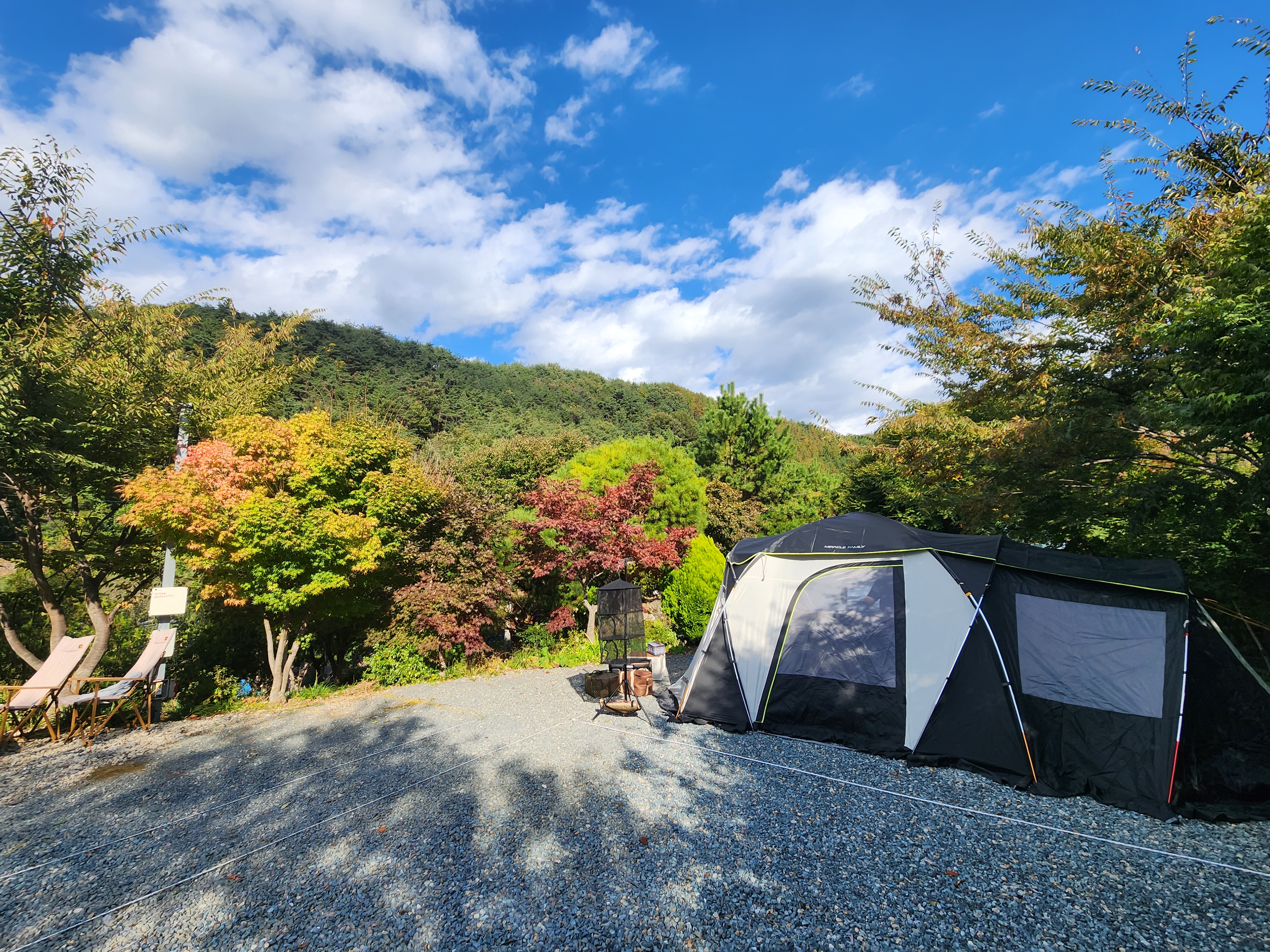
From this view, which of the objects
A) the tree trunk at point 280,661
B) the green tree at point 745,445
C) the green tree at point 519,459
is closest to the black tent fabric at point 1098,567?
the tree trunk at point 280,661

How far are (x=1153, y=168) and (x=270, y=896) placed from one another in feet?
33.2

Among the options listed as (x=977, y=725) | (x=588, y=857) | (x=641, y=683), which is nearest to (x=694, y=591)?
(x=641, y=683)

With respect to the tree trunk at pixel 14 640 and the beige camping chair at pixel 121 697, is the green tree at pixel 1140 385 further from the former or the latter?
the tree trunk at pixel 14 640

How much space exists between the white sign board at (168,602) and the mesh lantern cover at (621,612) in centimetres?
501

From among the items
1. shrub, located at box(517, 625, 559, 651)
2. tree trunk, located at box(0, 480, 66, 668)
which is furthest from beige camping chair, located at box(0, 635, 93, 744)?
shrub, located at box(517, 625, 559, 651)

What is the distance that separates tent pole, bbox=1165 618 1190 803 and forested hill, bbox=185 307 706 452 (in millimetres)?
26094

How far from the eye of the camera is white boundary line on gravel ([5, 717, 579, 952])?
2.50m

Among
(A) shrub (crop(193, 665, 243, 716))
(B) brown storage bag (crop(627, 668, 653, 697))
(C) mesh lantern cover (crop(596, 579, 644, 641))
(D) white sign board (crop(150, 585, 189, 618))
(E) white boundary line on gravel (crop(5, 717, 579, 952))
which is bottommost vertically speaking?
(A) shrub (crop(193, 665, 243, 716))

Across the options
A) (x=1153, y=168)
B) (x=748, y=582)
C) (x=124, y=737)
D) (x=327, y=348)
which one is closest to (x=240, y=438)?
(x=124, y=737)

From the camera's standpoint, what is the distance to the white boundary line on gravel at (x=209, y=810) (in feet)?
10.1

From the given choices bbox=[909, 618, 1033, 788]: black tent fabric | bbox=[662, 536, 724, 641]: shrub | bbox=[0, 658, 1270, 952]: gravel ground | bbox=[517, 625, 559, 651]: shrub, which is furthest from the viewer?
bbox=[662, 536, 724, 641]: shrub

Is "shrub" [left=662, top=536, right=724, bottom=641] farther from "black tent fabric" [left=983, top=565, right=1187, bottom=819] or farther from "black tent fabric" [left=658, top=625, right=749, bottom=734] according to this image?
"black tent fabric" [left=983, top=565, right=1187, bottom=819]

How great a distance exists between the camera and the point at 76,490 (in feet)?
22.4

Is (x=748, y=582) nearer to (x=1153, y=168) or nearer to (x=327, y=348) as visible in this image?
(x=1153, y=168)
